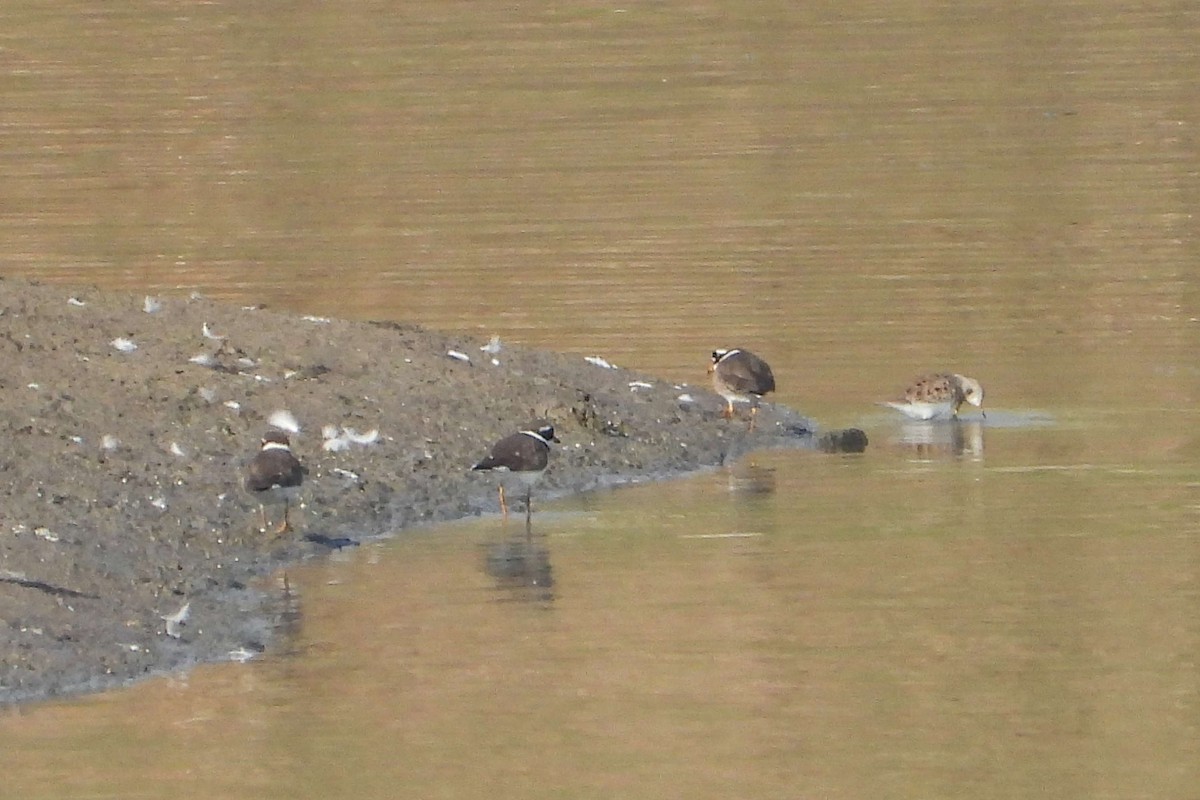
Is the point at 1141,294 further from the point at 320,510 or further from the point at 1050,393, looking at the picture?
the point at 320,510

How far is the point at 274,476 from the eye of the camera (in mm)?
13805

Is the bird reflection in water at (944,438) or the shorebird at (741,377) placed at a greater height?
the shorebird at (741,377)

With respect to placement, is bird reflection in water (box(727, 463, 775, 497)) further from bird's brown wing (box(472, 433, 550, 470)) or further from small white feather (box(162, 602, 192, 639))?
small white feather (box(162, 602, 192, 639))

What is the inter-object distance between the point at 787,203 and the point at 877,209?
1.33 m

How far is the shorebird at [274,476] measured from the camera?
13.8 m

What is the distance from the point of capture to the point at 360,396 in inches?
660

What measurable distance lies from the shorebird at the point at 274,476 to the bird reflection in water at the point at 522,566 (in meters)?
1.10

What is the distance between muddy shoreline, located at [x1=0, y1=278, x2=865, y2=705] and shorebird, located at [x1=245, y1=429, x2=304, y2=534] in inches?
9.7

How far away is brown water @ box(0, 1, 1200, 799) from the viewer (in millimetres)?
10141

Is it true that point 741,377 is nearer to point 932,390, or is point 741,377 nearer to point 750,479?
point 932,390

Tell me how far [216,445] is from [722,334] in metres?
7.39

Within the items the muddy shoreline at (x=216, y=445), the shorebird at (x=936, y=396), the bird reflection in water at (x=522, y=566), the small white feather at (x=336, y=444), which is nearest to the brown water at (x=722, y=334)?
the bird reflection in water at (x=522, y=566)

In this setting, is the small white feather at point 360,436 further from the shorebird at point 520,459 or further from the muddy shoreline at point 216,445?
the shorebird at point 520,459

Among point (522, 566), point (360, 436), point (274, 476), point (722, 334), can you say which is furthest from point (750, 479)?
point (722, 334)
